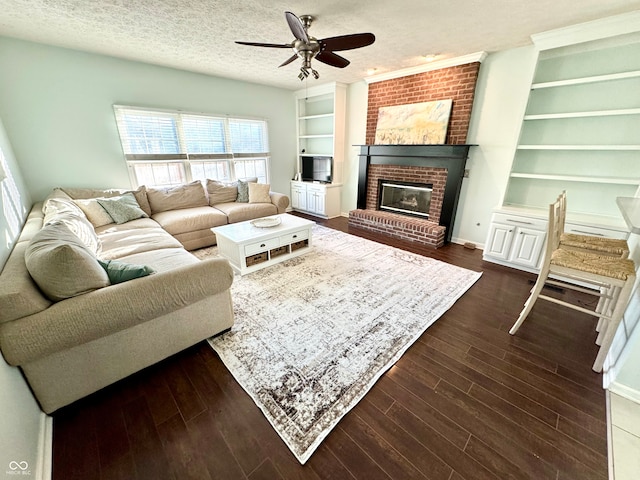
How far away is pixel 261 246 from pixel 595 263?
2900mm

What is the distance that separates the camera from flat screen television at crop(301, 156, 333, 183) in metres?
5.21

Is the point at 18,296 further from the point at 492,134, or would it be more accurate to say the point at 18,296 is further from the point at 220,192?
the point at 492,134

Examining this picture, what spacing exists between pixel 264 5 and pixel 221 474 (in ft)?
10.5

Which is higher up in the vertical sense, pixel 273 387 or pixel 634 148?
pixel 634 148

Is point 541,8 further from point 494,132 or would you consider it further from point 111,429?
point 111,429

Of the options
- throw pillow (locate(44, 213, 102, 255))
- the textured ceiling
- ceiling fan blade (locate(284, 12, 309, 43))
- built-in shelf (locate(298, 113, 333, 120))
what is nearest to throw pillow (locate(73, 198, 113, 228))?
throw pillow (locate(44, 213, 102, 255))

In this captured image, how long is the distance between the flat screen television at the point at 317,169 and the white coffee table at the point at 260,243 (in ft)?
6.98

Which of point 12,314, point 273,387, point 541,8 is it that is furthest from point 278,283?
point 541,8

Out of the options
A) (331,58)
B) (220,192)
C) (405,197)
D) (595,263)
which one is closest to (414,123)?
(405,197)

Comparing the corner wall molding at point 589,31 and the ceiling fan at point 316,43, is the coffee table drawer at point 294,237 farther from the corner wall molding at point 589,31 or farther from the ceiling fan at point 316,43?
the corner wall molding at point 589,31

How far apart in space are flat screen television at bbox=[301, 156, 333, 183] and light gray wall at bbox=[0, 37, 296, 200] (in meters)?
2.22

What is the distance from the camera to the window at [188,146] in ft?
12.2

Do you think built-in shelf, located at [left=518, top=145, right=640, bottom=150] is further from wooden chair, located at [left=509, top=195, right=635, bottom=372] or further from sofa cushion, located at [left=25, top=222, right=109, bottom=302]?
sofa cushion, located at [left=25, top=222, right=109, bottom=302]

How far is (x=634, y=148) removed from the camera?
2.40 metres
